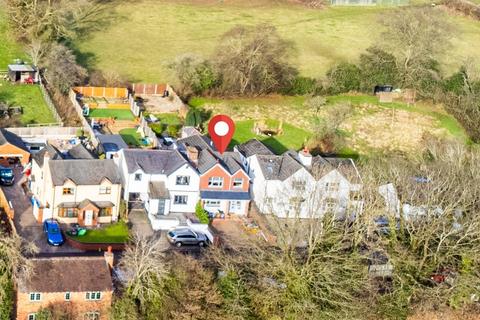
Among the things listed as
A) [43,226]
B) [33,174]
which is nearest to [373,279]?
[43,226]

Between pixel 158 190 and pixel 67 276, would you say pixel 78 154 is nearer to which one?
pixel 158 190

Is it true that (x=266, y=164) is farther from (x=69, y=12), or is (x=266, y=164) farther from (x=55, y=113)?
(x=69, y=12)

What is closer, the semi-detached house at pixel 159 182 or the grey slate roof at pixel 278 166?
the semi-detached house at pixel 159 182

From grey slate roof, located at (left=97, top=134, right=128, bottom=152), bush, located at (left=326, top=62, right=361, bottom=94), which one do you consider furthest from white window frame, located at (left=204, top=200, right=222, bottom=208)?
bush, located at (left=326, top=62, right=361, bottom=94)

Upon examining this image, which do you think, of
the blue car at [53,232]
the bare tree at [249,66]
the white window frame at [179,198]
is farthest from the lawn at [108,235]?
the bare tree at [249,66]

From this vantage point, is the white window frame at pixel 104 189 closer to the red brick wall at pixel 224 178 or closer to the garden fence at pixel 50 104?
the red brick wall at pixel 224 178

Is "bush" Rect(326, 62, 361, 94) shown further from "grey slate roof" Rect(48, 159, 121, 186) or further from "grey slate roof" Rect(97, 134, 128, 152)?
"grey slate roof" Rect(48, 159, 121, 186)

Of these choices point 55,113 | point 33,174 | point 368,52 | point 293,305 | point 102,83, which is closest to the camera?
point 293,305
